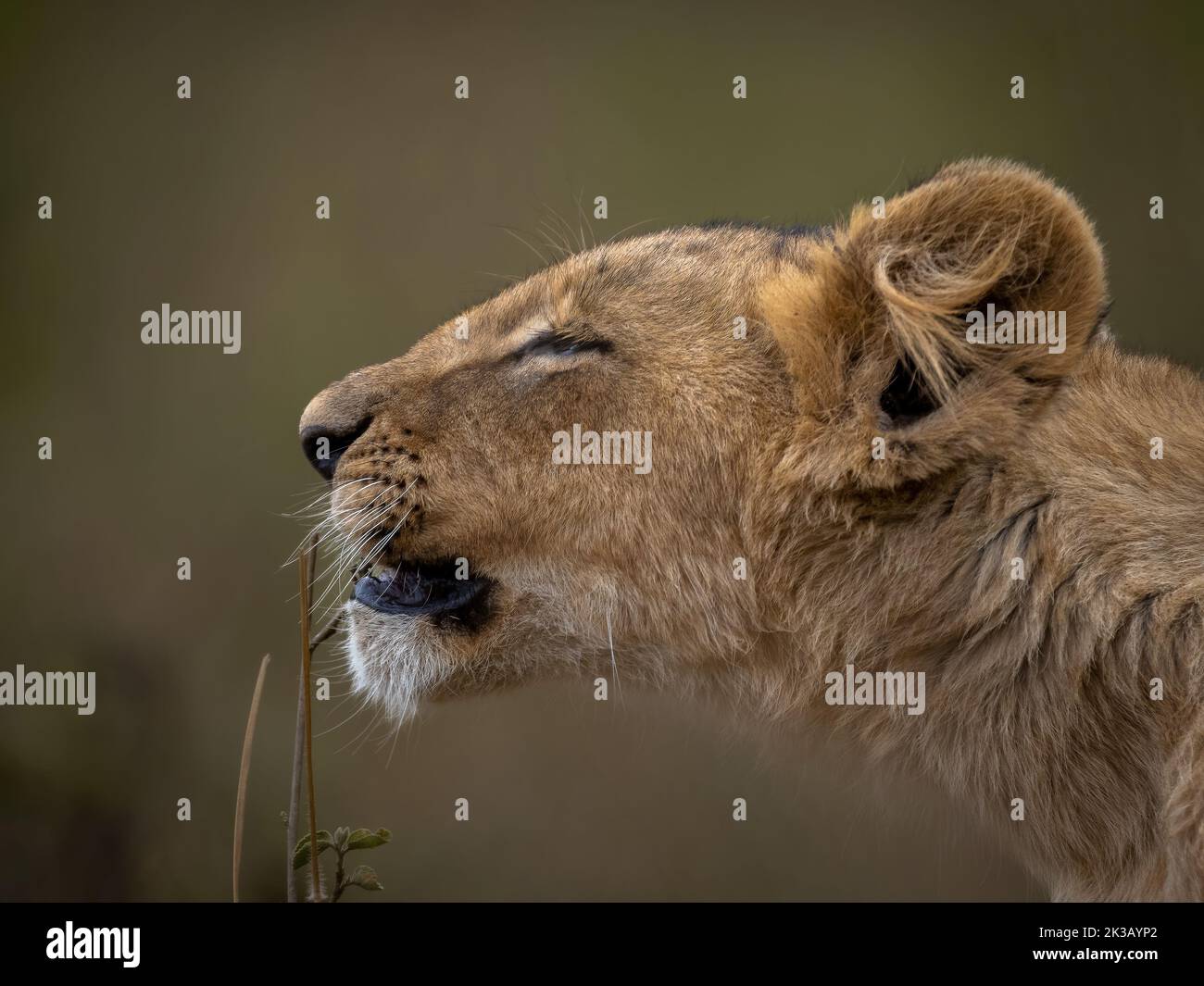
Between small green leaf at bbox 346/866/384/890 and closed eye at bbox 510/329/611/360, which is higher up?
closed eye at bbox 510/329/611/360

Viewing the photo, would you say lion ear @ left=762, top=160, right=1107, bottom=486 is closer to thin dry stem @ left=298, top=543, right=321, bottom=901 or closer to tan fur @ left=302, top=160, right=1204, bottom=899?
tan fur @ left=302, top=160, right=1204, bottom=899

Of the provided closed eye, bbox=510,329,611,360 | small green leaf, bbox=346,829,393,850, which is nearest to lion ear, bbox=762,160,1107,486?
closed eye, bbox=510,329,611,360

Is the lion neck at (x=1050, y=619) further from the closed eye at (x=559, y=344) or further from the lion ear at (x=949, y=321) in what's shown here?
the closed eye at (x=559, y=344)

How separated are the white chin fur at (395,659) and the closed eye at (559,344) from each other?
90 centimetres

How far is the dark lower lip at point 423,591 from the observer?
3648 mm

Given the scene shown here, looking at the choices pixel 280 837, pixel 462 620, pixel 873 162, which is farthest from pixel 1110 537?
pixel 280 837

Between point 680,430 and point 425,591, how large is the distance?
890 millimetres

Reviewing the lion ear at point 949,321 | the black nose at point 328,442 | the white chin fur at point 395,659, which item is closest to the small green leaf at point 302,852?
the white chin fur at point 395,659

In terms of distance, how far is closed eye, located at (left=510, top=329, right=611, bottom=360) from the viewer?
3.81 metres

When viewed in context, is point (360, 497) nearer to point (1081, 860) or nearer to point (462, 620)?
point (462, 620)

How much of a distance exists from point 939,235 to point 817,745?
1.47 metres

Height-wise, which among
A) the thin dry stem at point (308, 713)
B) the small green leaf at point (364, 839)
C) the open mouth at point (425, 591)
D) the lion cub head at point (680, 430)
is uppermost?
the lion cub head at point (680, 430)

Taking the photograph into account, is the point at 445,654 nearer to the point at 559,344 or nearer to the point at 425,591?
the point at 425,591

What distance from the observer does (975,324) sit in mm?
3201
